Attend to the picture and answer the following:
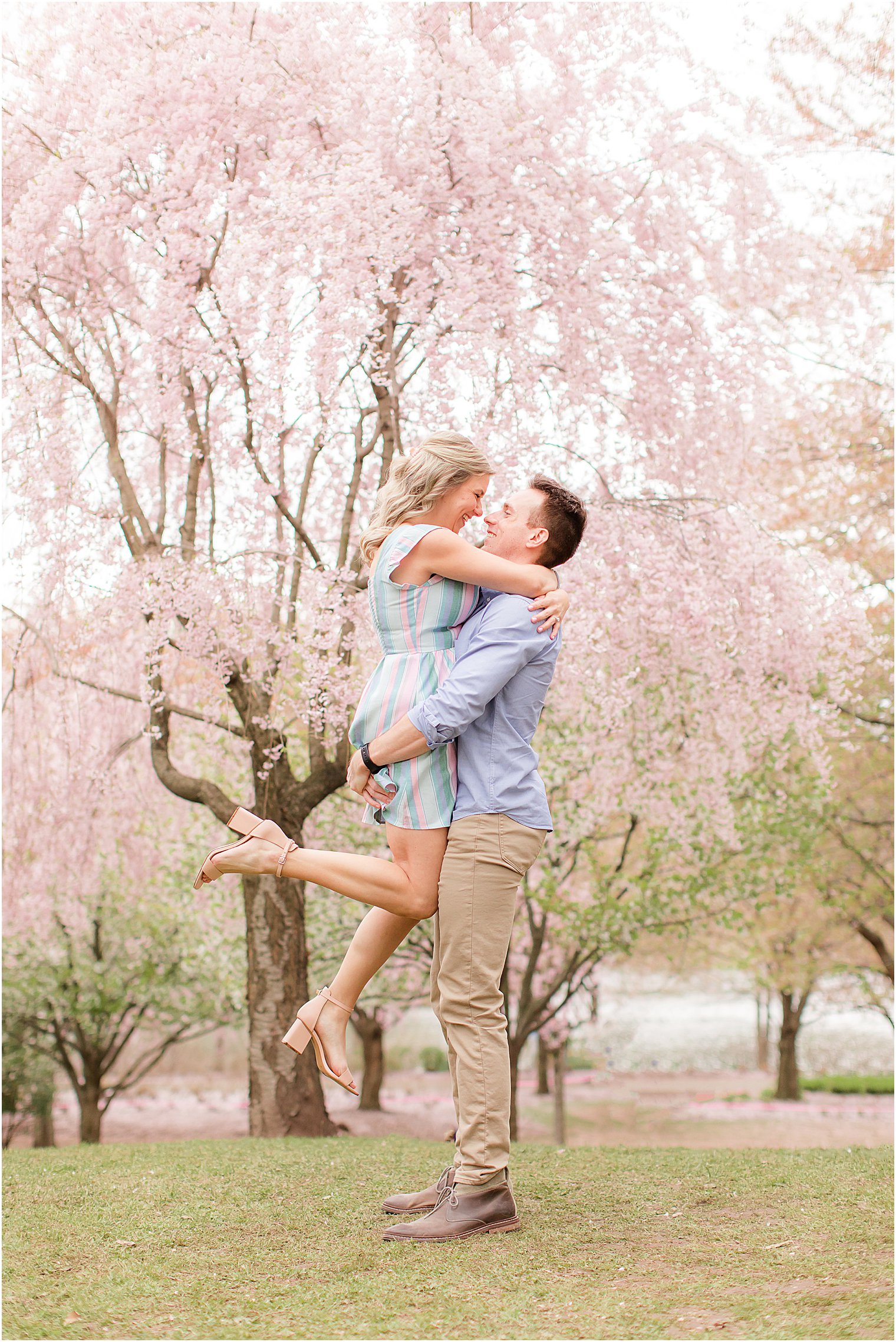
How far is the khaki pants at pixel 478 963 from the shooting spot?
3.19m

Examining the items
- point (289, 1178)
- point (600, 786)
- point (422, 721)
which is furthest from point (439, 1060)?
point (422, 721)

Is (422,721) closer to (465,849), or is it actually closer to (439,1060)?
(465,849)

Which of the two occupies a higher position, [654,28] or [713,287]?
[654,28]

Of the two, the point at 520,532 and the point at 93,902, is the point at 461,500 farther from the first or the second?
the point at 93,902

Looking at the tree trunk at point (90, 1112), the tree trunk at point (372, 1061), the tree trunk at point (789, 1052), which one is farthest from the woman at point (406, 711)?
the tree trunk at point (789, 1052)

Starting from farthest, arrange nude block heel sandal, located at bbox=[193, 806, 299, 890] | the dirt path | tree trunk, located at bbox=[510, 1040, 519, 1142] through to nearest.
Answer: the dirt path, tree trunk, located at bbox=[510, 1040, 519, 1142], nude block heel sandal, located at bbox=[193, 806, 299, 890]

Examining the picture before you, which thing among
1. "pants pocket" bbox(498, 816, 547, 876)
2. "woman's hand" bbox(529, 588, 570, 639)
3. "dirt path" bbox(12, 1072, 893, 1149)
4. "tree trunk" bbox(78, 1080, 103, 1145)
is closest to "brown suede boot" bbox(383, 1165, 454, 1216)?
"pants pocket" bbox(498, 816, 547, 876)

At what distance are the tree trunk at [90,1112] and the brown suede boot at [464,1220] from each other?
1053 cm

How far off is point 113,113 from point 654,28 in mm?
3414

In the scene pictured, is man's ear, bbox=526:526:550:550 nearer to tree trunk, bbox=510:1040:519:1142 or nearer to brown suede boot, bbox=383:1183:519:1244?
brown suede boot, bbox=383:1183:519:1244

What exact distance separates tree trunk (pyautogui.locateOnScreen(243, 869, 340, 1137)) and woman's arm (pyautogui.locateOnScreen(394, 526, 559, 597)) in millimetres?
4169

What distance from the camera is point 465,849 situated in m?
3.26

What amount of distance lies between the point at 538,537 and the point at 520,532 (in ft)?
0.20

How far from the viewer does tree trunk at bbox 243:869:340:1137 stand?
276 inches
